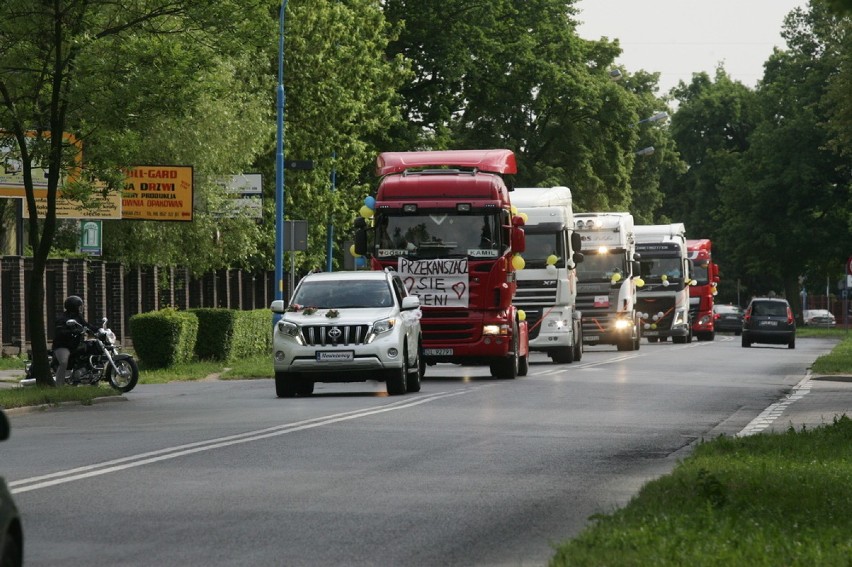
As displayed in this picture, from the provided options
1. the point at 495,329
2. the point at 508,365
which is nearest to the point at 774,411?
the point at 495,329

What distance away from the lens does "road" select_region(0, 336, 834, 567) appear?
10.1m

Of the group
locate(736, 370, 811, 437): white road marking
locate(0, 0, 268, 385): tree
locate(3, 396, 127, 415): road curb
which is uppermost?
locate(0, 0, 268, 385): tree

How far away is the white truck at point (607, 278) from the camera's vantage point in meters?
46.6

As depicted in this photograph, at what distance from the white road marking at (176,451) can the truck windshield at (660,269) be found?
1368 inches

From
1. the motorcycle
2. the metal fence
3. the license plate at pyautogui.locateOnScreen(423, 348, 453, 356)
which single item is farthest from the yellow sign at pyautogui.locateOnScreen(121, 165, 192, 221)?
the motorcycle

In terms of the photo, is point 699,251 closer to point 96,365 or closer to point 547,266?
point 547,266

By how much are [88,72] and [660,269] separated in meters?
33.7

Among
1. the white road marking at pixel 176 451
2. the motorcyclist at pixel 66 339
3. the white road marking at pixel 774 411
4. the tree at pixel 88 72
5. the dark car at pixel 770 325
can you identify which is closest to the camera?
the white road marking at pixel 176 451

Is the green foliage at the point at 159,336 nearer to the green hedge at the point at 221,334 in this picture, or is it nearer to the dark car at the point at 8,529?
the green hedge at the point at 221,334

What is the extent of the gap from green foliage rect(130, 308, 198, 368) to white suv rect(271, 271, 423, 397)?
361 inches

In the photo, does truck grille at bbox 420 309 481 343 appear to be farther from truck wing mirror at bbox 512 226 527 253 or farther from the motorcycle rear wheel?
the motorcycle rear wheel

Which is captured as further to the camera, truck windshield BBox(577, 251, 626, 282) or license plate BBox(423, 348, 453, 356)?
truck windshield BBox(577, 251, 626, 282)

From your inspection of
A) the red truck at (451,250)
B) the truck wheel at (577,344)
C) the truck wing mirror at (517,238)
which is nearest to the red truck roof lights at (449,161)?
the red truck at (451,250)

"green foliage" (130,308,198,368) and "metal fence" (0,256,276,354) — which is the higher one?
"metal fence" (0,256,276,354)
